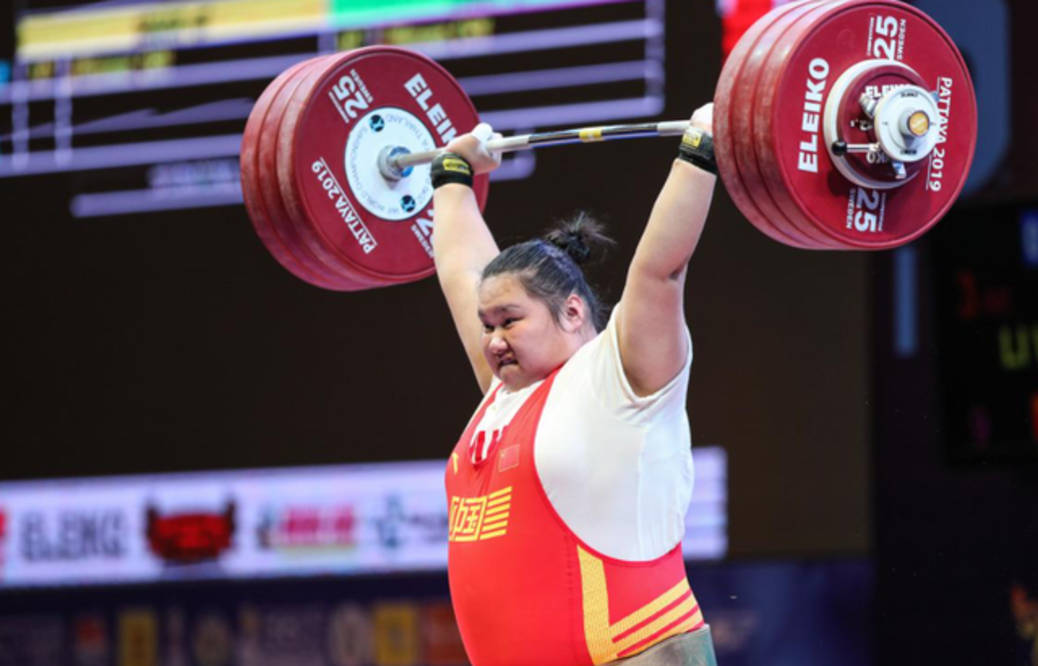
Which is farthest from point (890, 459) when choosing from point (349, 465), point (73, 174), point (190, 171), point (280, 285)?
point (73, 174)

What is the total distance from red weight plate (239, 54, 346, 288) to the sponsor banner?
1.66m

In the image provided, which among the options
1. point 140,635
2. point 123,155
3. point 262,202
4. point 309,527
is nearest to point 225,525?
point 309,527

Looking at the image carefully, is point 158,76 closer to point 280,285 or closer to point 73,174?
point 73,174

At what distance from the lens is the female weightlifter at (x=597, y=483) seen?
273cm

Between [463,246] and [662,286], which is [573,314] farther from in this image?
[463,246]

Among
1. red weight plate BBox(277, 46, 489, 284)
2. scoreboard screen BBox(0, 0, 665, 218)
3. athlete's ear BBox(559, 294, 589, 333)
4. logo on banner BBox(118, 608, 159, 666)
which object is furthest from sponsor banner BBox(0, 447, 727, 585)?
athlete's ear BBox(559, 294, 589, 333)

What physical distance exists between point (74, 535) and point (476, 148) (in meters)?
2.69

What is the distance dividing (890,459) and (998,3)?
4.29 ft

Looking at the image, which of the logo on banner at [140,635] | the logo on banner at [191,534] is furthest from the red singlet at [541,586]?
the logo on banner at [140,635]

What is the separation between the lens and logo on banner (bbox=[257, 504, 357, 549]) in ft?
17.1

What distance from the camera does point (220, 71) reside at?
5531 mm

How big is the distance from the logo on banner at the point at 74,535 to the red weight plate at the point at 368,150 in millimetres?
2290

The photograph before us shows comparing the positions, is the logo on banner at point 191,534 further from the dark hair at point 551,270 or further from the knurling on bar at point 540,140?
the dark hair at point 551,270

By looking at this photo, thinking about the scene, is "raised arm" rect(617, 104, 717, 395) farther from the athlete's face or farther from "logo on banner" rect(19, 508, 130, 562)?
"logo on banner" rect(19, 508, 130, 562)
